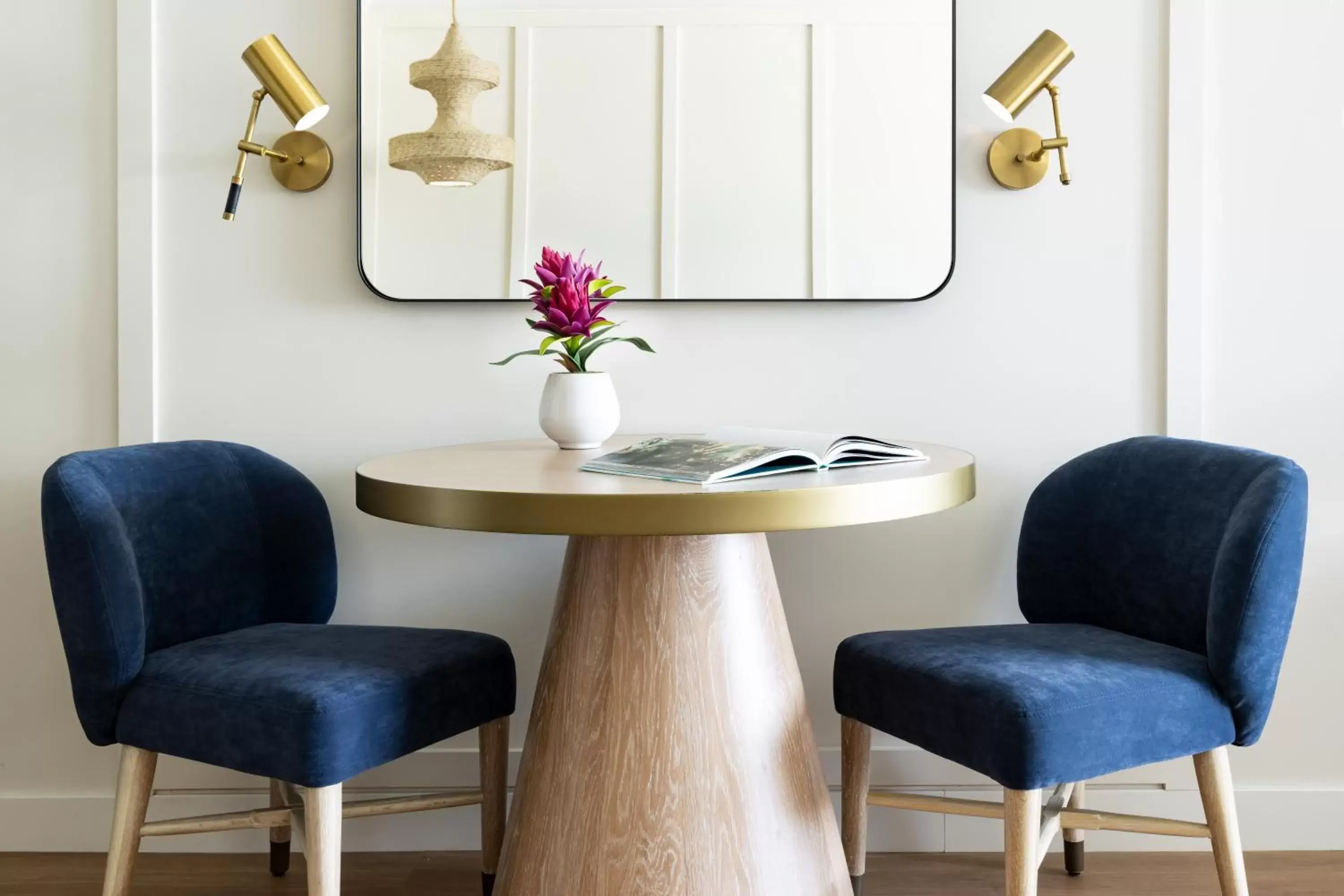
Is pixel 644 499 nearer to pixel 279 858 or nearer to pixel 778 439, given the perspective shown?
pixel 778 439

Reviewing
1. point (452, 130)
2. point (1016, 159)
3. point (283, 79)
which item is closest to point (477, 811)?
point (452, 130)

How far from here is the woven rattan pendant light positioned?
1.86 meters

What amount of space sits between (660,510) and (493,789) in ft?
2.72

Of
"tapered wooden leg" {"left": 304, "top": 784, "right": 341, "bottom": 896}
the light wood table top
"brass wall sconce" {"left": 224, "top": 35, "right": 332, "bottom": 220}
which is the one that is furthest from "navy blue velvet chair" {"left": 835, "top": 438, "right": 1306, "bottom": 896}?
"brass wall sconce" {"left": 224, "top": 35, "right": 332, "bottom": 220}

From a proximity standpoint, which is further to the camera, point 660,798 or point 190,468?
point 190,468

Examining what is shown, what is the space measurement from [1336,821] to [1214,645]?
0.95 m

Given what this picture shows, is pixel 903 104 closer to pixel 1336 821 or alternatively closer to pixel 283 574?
pixel 283 574

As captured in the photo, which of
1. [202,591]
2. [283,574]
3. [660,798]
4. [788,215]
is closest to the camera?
[660,798]

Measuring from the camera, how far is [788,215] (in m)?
2.10

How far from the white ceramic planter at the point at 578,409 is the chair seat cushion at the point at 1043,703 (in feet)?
1.81

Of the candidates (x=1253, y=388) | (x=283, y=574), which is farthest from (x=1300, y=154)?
(x=283, y=574)

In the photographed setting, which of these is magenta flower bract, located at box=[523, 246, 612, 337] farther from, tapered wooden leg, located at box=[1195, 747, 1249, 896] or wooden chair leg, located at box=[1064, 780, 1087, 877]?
wooden chair leg, located at box=[1064, 780, 1087, 877]

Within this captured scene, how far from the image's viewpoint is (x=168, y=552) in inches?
69.3

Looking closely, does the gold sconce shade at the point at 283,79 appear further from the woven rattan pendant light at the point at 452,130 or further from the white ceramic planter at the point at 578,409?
the white ceramic planter at the point at 578,409
